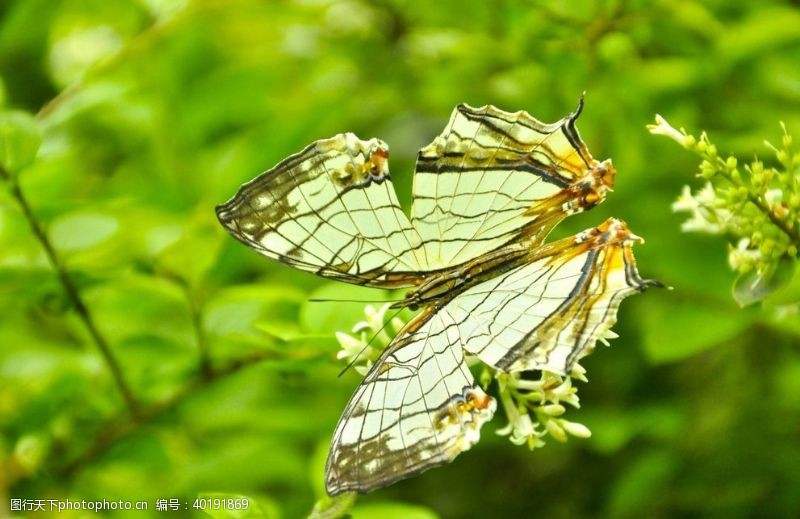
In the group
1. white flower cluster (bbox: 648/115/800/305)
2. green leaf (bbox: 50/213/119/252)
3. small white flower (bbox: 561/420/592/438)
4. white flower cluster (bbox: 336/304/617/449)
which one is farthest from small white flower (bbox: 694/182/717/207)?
green leaf (bbox: 50/213/119/252)

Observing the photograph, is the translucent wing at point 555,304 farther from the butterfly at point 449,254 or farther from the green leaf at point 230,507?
the green leaf at point 230,507

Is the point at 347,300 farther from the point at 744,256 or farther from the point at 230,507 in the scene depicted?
Result: the point at 744,256

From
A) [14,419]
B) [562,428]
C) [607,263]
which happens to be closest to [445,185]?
[607,263]

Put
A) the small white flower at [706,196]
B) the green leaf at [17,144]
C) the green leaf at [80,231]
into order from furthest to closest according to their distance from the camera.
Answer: the green leaf at [80,231]
the green leaf at [17,144]
the small white flower at [706,196]

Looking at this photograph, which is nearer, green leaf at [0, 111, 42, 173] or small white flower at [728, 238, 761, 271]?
small white flower at [728, 238, 761, 271]

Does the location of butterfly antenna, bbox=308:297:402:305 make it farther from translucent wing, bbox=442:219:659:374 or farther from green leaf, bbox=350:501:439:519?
green leaf, bbox=350:501:439:519

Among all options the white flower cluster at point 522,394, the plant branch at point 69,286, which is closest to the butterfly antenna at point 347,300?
the white flower cluster at point 522,394
